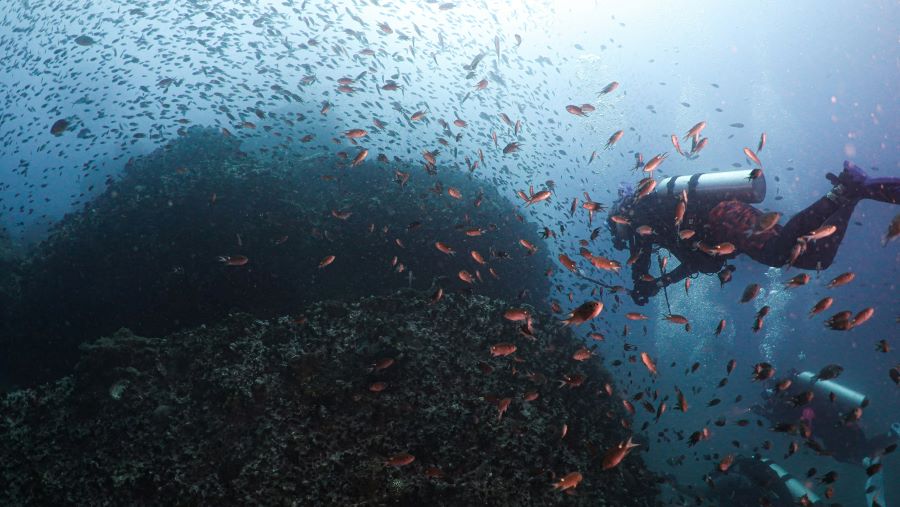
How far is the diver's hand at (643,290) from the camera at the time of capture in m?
8.46

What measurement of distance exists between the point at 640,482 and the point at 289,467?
199 inches

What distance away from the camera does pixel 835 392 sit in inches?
484

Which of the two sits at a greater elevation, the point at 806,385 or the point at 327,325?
the point at 327,325

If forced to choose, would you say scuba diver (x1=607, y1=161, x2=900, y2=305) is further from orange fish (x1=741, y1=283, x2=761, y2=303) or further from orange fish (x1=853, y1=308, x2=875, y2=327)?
orange fish (x1=853, y1=308, x2=875, y2=327)

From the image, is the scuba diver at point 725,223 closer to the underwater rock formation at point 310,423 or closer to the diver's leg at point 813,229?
the diver's leg at point 813,229

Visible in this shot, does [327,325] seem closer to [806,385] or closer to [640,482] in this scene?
[640,482]

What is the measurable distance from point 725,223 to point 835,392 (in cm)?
985

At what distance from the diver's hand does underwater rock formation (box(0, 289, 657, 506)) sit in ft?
9.60

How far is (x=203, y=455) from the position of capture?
4.73 metres

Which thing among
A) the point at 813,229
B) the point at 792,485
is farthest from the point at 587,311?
the point at 792,485

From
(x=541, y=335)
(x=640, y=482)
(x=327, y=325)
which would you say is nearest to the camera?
(x=640, y=482)

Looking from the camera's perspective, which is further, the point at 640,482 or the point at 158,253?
the point at 158,253

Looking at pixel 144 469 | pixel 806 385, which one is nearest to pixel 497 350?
pixel 144 469

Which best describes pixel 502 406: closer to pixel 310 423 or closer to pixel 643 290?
pixel 310 423
